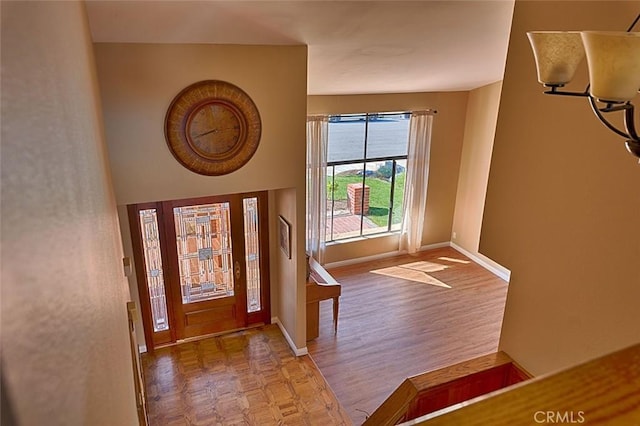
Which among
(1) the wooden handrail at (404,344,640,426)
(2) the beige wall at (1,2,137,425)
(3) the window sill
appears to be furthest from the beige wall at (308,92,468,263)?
(1) the wooden handrail at (404,344,640,426)

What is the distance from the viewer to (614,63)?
3.99 ft

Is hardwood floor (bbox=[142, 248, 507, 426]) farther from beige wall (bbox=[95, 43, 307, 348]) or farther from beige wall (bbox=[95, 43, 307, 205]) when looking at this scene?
beige wall (bbox=[95, 43, 307, 205])

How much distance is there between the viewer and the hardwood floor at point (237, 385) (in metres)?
4.41

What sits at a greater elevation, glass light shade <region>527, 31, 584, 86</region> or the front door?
glass light shade <region>527, 31, 584, 86</region>

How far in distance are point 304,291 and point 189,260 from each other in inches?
53.9

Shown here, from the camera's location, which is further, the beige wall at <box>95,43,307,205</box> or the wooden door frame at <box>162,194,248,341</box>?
the wooden door frame at <box>162,194,248,341</box>

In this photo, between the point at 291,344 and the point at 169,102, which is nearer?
the point at 169,102

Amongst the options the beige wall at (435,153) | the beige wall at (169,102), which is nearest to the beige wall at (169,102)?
the beige wall at (169,102)

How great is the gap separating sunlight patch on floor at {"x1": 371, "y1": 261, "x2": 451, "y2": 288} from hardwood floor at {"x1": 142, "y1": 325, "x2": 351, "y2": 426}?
2.56 meters

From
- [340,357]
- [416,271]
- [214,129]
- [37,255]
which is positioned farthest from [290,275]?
[37,255]

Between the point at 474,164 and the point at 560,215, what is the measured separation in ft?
18.4

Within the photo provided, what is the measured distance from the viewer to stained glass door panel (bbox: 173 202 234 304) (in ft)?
16.6

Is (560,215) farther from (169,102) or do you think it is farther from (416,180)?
(416,180)

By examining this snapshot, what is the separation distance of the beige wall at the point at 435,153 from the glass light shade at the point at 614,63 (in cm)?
553
